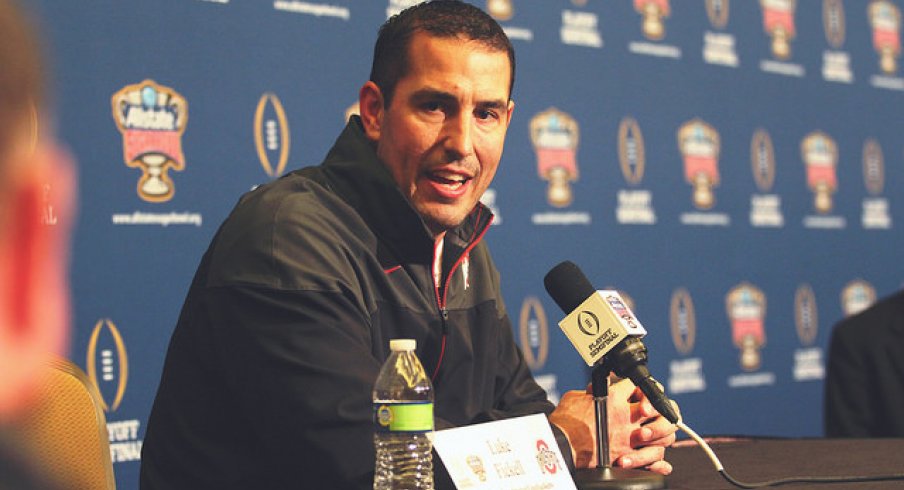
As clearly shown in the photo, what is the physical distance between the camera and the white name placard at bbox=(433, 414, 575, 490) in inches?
53.7

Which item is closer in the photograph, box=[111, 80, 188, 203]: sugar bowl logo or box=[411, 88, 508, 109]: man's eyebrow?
box=[411, 88, 508, 109]: man's eyebrow

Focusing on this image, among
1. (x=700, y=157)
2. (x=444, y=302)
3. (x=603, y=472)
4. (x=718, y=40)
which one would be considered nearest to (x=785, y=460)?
(x=603, y=472)

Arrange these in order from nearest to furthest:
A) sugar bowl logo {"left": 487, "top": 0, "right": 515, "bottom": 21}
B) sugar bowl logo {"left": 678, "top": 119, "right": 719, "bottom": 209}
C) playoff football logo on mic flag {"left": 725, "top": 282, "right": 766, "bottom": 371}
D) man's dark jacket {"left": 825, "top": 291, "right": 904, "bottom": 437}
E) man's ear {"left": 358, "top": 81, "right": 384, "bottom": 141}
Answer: man's ear {"left": 358, "top": 81, "right": 384, "bottom": 141}, man's dark jacket {"left": 825, "top": 291, "right": 904, "bottom": 437}, sugar bowl logo {"left": 487, "top": 0, "right": 515, "bottom": 21}, sugar bowl logo {"left": 678, "top": 119, "right": 719, "bottom": 209}, playoff football logo on mic flag {"left": 725, "top": 282, "right": 766, "bottom": 371}

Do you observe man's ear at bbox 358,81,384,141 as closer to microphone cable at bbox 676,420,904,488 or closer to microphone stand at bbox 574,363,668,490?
microphone stand at bbox 574,363,668,490

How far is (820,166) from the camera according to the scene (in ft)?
14.6

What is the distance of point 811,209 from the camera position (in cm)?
438

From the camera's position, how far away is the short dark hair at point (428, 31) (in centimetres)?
191

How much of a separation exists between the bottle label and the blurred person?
92cm

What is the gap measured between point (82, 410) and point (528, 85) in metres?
2.12

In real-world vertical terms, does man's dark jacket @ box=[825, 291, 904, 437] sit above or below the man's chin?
below

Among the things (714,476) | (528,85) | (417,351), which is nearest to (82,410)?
(417,351)

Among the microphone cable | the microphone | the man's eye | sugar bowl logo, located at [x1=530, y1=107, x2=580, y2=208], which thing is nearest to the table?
the microphone cable

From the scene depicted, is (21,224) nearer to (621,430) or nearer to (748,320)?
(621,430)

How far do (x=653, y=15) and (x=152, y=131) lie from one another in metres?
1.92
